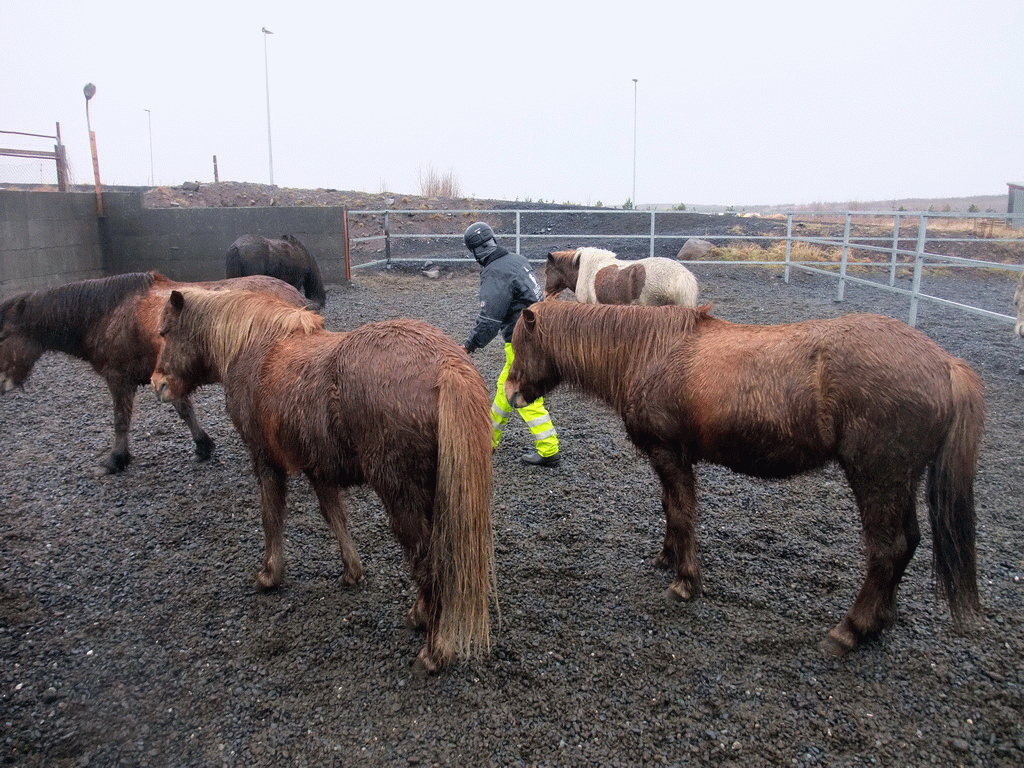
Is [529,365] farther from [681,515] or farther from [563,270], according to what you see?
[563,270]

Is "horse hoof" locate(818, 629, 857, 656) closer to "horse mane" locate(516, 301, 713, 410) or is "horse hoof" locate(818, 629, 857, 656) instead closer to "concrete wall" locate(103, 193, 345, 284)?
"horse mane" locate(516, 301, 713, 410)

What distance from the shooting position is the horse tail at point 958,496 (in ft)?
8.55

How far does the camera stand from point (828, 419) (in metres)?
2.75

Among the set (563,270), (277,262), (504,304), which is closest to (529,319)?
(504,304)

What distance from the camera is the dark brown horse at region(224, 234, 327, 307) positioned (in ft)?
31.1

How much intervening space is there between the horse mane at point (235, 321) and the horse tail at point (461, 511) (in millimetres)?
1101

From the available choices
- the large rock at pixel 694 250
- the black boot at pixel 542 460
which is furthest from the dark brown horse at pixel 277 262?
the large rock at pixel 694 250

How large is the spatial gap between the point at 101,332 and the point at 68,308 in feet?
1.11

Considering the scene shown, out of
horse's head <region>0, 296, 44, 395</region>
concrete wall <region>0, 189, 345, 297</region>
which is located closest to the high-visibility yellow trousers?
horse's head <region>0, 296, 44, 395</region>

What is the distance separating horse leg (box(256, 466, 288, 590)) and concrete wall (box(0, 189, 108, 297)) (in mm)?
7805

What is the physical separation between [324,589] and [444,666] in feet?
3.05

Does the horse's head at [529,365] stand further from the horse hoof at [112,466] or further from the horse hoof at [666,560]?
the horse hoof at [112,466]

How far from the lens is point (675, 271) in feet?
27.3

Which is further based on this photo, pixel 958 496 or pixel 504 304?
pixel 504 304
